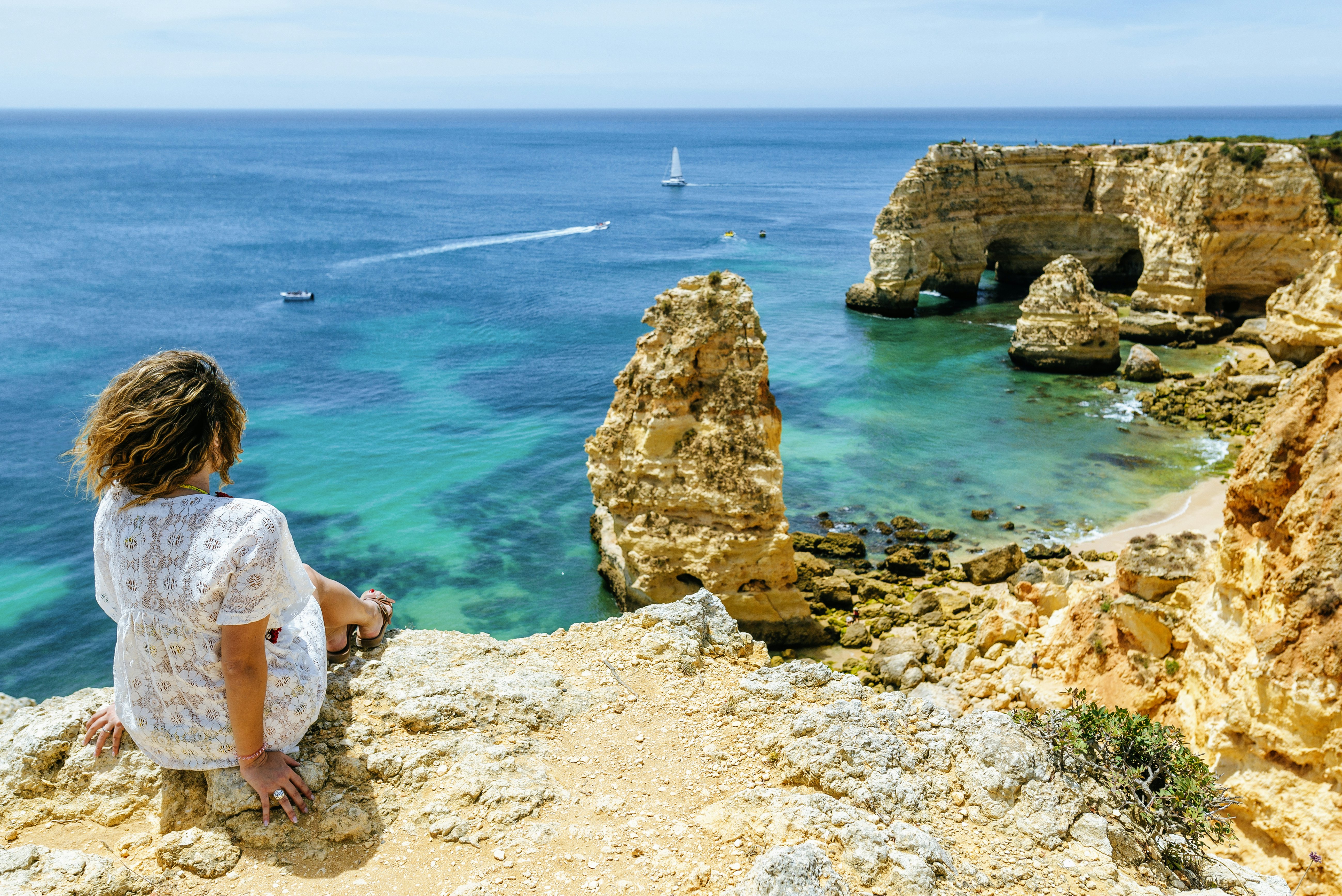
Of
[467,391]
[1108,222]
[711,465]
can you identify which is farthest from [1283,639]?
[1108,222]

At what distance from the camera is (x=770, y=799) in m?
5.25

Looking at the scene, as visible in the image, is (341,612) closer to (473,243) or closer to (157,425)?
(157,425)

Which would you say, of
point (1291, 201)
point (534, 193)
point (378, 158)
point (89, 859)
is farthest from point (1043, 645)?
point (378, 158)

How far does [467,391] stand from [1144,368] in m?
30.4

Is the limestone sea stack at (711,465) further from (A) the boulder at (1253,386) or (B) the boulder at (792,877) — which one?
(A) the boulder at (1253,386)

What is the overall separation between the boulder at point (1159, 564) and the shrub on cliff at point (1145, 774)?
556cm

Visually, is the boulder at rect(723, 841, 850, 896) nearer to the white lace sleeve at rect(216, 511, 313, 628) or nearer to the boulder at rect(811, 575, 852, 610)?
the white lace sleeve at rect(216, 511, 313, 628)

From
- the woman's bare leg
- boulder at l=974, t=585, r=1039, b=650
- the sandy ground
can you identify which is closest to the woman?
the sandy ground

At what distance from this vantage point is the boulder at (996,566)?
73.1ft

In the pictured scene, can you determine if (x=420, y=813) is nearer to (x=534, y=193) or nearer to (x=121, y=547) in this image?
(x=121, y=547)

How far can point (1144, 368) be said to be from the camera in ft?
128

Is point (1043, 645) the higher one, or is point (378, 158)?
point (378, 158)

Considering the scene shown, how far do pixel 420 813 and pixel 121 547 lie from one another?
2123mm

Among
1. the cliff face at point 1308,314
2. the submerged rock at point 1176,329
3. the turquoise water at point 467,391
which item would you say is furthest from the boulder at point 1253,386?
the submerged rock at point 1176,329
